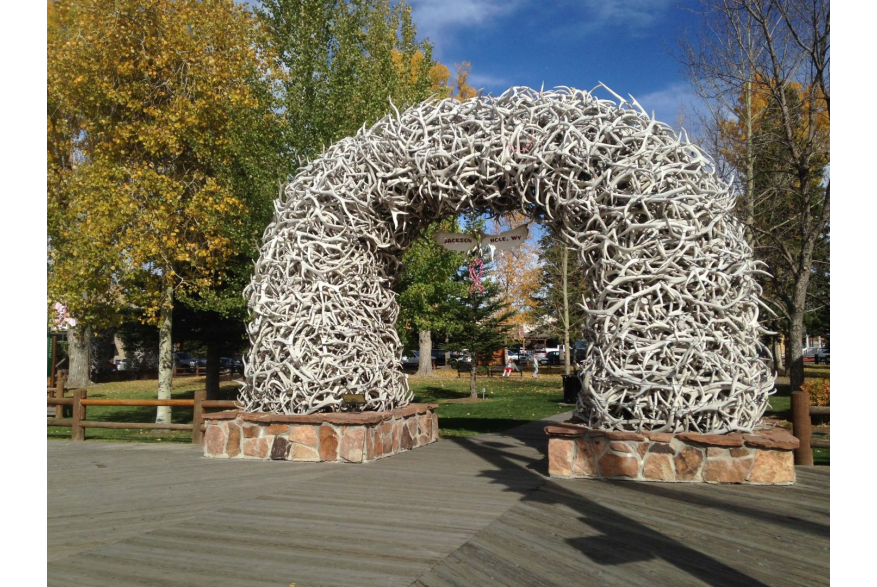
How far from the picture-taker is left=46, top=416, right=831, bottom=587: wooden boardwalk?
384cm

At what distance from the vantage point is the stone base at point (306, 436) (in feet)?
24.3

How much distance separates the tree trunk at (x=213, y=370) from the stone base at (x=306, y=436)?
9.01 meters

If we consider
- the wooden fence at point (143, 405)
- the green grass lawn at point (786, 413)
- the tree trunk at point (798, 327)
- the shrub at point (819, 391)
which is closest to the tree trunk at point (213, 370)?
the wooden fence at point (143, 405)

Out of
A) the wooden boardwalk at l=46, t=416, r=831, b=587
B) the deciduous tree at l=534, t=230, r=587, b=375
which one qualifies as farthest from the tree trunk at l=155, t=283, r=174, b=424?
the deciduous tree at l=534, t=230, r=587, b=375

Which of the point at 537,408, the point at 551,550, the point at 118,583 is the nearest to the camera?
the point at 118,583

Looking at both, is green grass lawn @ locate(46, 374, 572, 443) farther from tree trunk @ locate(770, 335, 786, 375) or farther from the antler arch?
tree trunk @ locate(770, 335, 786, 375)

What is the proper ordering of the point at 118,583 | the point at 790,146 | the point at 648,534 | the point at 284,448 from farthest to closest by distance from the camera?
1. the point at 790,146
2. the point at 284,448
3. the point at 648,534
4. the point at 118,583

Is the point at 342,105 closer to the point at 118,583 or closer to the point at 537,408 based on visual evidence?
the point at 537,408

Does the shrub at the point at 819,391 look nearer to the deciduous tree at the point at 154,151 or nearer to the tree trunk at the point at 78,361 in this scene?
the deciduous tree at the point at 154,151

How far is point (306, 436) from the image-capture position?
7.57 m

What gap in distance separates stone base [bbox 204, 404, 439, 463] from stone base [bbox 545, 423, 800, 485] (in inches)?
90.4

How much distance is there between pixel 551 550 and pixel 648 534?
2.61 feet

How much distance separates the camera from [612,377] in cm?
618
